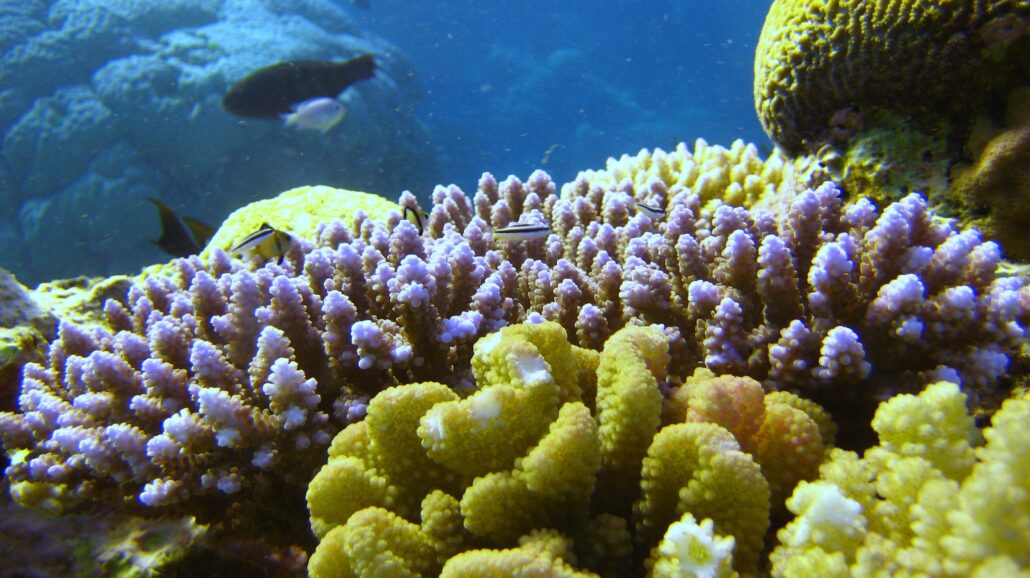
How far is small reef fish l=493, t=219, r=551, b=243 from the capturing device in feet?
10.4

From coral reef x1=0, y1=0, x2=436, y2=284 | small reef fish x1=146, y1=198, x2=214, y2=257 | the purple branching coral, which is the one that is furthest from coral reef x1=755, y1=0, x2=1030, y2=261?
coral reef x1=0, y1=0, x2=436, y2=284

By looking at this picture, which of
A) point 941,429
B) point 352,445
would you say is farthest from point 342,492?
point 941,429

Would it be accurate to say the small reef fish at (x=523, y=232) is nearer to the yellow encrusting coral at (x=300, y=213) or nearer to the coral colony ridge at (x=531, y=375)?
the coral colony ridge at (x=531, y=375)

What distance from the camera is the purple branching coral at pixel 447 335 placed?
6.63ft

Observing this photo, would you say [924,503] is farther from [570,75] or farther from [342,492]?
[570,75]

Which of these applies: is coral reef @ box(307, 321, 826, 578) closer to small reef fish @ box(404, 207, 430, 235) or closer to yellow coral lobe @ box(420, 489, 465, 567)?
yellow coral lobe @ box(420, 489, 465, 567)

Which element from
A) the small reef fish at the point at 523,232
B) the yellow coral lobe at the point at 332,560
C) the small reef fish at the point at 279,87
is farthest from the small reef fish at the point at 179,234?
the small reef fish at the point at 279,87

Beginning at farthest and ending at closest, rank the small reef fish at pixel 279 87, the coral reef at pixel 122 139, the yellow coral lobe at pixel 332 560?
the coral reef at pixel 122 139
the small reef fish at pixel 279 87
the yellow coral lobe at pixel 332 560

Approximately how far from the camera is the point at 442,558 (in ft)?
5.06

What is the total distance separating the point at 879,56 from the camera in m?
3.15

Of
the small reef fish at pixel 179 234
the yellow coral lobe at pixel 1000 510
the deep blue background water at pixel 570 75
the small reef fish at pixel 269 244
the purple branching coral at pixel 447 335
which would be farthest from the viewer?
the deep blue background water at pixel 570 75

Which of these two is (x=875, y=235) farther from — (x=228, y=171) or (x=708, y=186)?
(x=228, y=171)

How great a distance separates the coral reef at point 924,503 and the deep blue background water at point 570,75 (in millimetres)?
34560

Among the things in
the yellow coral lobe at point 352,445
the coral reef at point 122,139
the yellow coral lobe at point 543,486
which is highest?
the yellow coral lobe at point 543,486
